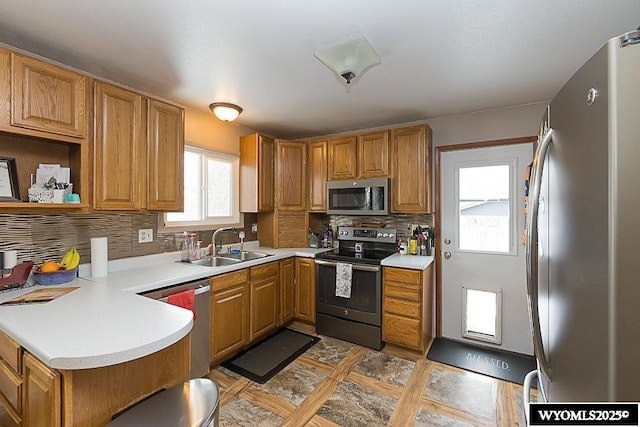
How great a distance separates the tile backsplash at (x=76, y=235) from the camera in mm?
1799

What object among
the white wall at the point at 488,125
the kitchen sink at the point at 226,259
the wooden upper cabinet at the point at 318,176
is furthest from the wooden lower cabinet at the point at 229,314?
the white wall at the point at 488,125

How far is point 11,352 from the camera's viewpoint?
121 cm

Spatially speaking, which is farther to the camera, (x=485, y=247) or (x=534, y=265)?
(x=485, y=247)

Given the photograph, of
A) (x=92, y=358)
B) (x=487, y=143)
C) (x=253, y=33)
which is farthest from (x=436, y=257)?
(x=92, y=358)

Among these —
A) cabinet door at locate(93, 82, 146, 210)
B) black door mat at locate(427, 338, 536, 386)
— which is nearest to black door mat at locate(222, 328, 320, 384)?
black door mat at locate(427, 338, 536, 386)

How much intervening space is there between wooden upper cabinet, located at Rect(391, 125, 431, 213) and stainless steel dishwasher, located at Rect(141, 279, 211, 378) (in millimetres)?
2013

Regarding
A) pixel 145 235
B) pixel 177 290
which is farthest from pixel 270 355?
pixel 145 235

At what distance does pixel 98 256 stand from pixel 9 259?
43 centimetres

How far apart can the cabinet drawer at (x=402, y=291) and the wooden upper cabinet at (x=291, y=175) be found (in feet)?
4.70

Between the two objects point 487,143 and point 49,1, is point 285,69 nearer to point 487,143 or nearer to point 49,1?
point 49,1

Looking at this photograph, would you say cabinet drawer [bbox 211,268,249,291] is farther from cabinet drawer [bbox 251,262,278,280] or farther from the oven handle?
the oven handle

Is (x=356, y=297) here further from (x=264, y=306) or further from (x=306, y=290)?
(x=264, y=306)

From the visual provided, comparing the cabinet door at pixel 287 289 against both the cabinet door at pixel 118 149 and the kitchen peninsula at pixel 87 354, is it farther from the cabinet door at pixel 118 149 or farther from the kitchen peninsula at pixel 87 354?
the kitchen peninsula at pixel 87 354

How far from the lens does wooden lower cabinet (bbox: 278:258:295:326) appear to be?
3125 mm
